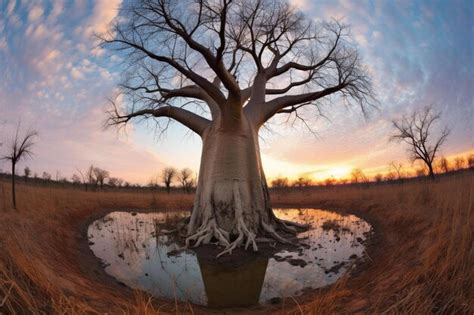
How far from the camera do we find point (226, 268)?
5.45 meters

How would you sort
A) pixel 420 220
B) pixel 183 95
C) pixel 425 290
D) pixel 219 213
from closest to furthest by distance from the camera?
pixel 425 290
pixel 420 220
pixel 219 213
pixel 183 95

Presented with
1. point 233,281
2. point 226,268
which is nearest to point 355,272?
point 233,281

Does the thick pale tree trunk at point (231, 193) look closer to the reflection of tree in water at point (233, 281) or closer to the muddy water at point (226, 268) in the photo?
the muddy water at point (226, 268)

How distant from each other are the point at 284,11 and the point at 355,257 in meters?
6.86

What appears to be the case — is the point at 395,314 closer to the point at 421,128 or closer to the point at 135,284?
the point at 135,284

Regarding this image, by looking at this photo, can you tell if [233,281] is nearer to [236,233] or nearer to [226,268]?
[226,268]

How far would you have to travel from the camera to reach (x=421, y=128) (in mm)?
25375

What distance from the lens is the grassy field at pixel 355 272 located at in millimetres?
2330

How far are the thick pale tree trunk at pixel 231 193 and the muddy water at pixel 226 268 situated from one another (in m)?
0.87

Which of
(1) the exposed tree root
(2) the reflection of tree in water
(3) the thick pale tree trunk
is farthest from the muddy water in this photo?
(3) the thick pale tree trunk

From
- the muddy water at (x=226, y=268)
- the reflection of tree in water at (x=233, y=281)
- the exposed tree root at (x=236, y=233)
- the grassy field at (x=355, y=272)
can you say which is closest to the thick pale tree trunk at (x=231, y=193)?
the exposed tree root at (x=236, y=233)

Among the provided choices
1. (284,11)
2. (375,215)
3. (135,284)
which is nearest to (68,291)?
(135,284)

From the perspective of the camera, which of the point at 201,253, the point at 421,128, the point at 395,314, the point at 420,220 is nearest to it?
the point at 395,314

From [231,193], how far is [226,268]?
259 centimetres
